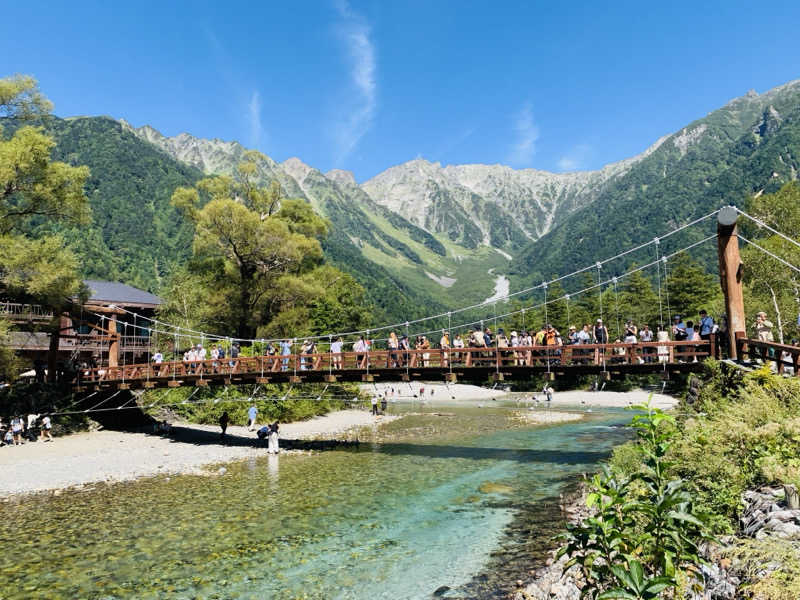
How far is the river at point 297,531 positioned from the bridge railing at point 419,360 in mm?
3892

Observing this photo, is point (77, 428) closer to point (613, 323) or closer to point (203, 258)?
point (203, 258)

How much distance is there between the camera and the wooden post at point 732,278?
51.4 ft

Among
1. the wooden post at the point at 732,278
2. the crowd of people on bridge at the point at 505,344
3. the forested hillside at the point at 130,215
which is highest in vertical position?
the forested hillside at the point at 130,215

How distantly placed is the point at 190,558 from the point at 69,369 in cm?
2288

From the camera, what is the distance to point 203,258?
37.0 metres

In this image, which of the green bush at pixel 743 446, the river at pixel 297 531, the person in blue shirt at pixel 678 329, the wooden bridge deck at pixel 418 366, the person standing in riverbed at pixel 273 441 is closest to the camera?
the green bush at pixel 743 446

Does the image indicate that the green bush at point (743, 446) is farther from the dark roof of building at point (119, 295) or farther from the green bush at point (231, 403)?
the dark roof of building at point (119, 295)

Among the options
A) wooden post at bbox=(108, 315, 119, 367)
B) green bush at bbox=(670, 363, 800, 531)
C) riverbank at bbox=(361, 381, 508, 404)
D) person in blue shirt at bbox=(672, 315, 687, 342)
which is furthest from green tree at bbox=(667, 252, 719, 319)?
wooden post at bbox=(108, 315, 119, 367)

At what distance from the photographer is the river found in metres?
9.54

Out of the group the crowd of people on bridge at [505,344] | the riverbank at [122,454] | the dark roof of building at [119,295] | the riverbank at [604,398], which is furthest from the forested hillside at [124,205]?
the crowd of people on bridge at [505,344]

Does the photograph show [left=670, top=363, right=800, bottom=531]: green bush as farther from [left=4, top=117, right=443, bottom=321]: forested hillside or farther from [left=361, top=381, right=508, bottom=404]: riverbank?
[left=4, top=117, right=443, bottom=321]: forested hillside

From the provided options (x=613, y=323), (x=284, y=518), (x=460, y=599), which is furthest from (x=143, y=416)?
(x=613, y=323)

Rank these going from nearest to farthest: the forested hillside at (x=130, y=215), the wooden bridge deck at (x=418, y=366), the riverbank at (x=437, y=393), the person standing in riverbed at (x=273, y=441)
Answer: the wooden bridge deck at (x=418, y=366)
the person standing in riverbed at (x=273, y=441)
the riverbank at (x=437, y=393)
the forested hillside at (x=130, y=215)

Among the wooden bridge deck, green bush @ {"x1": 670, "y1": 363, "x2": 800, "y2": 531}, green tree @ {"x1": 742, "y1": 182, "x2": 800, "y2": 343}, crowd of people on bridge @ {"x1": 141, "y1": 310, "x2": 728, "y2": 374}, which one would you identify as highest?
green tree @ {"x1": 742, "y1": 182, "x2": 800, "y2": 343}
